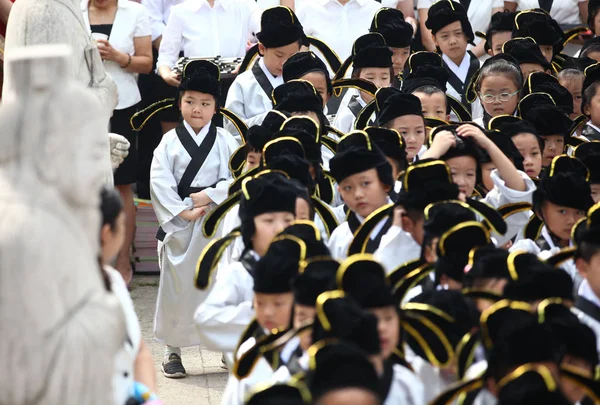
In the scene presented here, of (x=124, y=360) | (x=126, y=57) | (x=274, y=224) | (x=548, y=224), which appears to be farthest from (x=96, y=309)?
(x=126, y=57)

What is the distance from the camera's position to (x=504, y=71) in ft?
28.3

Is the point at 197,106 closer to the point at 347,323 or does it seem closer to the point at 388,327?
the point at 388,327

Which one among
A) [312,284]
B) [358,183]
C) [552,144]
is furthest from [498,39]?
[312,284]

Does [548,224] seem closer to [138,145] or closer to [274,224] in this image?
[274,224]

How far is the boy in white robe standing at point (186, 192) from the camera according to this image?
827 cm

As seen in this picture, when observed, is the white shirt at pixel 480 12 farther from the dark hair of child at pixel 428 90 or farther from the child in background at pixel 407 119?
the child in background at pixel 407 119

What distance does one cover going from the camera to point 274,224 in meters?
5.92

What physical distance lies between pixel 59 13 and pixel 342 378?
3.03 meters

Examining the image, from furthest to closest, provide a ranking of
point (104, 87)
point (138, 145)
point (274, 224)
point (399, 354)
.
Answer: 1. point (138, 145)
2. point (104, 87)
3. point (274, 224)
4. point (399, 354)

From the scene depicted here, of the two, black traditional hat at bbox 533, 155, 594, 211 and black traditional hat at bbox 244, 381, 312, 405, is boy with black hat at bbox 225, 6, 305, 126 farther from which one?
black traditional hat at bbox 244, 381, 312, 405

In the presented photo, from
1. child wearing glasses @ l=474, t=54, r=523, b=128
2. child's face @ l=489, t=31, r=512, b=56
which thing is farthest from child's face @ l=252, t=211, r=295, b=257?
child's face @ l=489, t=31, r=512, b=56

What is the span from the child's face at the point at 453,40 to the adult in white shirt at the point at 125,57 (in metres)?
2.25

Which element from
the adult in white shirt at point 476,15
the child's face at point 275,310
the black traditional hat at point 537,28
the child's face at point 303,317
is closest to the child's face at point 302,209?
the child's face at point 275,310

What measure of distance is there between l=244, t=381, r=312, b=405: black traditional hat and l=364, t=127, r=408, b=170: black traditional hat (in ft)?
11.2
